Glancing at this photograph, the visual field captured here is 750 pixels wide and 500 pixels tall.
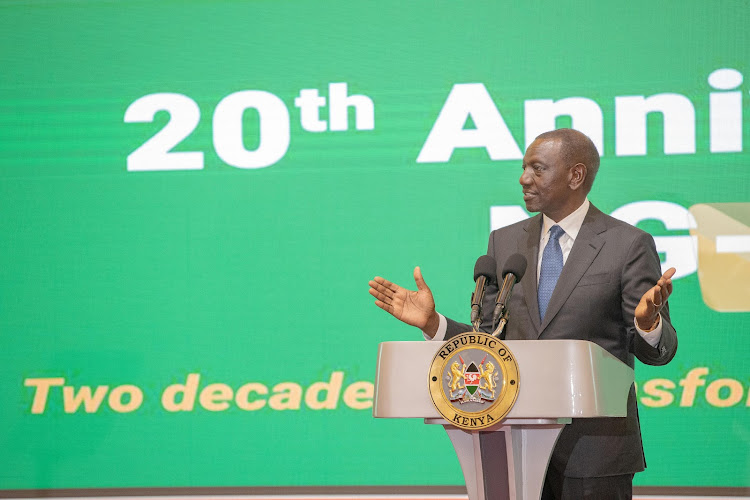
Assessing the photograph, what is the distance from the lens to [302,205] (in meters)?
4.28

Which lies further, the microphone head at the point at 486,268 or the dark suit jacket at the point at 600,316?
the dark suit jacket at the point at 600,316

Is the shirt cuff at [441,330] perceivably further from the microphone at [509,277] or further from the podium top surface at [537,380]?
the podium top surface at [537,380]

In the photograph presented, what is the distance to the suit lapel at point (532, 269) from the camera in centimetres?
208

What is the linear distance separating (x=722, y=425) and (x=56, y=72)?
373 cm

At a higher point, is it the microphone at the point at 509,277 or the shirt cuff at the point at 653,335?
the microphone at the point at 509,277

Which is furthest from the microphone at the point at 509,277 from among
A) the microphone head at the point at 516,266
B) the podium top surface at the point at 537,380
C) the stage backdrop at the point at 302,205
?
the stage backdrop at the point at 302,205

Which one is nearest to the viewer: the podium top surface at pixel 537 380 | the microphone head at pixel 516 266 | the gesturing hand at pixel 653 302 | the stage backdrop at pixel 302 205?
the podium top surface at pixel 537 380

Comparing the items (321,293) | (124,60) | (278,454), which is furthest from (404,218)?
(124,60)

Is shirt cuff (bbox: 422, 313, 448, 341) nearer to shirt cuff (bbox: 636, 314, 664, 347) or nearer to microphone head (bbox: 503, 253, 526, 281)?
microphone head (bbox: 503, 253, 526, 281)

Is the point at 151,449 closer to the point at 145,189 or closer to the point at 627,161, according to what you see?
the point at 145,189

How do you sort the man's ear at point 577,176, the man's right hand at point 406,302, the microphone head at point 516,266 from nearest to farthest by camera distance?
the microphone head at point 516,266 < the man's right hand at point 406,302 < the man's ear at point 577,176

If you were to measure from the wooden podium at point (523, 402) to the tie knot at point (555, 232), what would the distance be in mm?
462

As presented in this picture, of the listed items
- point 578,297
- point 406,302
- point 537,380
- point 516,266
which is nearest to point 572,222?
point 578,297

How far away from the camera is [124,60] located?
14.5ft
